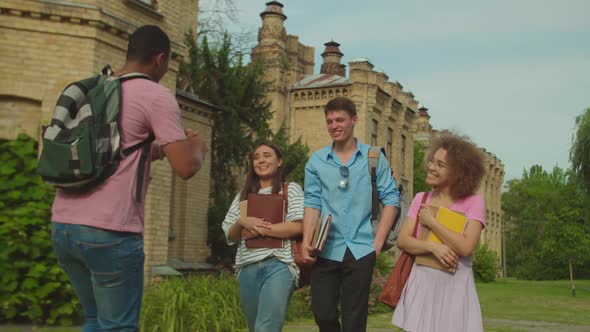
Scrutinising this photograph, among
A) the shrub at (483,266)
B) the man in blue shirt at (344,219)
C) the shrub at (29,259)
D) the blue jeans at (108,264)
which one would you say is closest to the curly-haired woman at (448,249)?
the man in blue shirt at (344,219)

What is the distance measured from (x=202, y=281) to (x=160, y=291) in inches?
57.4

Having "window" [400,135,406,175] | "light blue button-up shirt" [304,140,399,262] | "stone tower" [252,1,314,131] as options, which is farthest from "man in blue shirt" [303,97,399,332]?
"window" [400,135,406,175]

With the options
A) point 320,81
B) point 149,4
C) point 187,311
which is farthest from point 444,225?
point 320,81

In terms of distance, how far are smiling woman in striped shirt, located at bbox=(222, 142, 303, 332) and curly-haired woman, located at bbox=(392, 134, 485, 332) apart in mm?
925

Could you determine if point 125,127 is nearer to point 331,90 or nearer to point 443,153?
point 443,153

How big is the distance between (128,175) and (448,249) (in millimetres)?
2279

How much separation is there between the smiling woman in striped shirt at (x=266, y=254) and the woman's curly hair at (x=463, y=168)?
4.34 feet

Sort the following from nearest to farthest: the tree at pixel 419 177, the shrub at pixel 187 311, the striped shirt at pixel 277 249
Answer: the striped shirt at pixel 277 249
the shrub at pixel 187 311
the tree at pixel 419 177

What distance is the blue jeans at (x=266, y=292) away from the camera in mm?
4914

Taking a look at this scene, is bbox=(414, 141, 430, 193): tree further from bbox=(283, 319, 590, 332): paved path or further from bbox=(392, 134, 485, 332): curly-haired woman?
bbox=(392, 134, 485, 332): curly-haired woman

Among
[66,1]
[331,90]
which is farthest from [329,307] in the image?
[331,90]

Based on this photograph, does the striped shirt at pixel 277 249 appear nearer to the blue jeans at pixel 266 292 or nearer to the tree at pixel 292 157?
the blue jeans at pixel 266 292

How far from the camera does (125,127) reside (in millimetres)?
3256

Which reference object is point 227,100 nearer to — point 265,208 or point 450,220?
point 265,208
